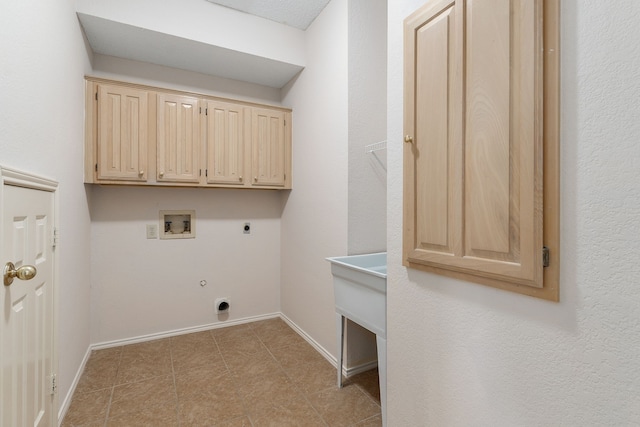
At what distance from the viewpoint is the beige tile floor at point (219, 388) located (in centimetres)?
172

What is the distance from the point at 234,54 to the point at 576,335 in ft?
8.97

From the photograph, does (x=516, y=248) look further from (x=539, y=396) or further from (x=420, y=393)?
(x=420, y=393)

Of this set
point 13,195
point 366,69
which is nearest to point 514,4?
point 366,69

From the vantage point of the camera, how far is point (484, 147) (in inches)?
39.9

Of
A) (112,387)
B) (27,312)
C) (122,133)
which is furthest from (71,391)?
(122,133)

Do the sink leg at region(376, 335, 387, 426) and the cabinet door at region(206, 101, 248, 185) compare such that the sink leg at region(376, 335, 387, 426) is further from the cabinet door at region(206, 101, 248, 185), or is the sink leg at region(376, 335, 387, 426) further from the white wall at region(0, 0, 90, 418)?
the cabinet door at region(206, 101, 248, 185)

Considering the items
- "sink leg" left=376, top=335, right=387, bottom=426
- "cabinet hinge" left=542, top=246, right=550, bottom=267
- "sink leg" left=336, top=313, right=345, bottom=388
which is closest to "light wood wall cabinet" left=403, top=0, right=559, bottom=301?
"cabinet hinge" left=542, top=246, right=550, bottom=267

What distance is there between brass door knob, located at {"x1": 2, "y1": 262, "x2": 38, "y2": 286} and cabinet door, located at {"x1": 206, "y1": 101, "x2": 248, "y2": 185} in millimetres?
1722

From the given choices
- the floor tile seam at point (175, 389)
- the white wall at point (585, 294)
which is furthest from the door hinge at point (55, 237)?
the white wall at point (585, 294)

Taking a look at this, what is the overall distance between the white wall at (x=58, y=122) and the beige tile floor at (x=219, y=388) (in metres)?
0.23

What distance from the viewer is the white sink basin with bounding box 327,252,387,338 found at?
1550mm

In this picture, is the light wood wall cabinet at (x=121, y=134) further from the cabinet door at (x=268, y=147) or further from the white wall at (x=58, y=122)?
the cabinet door at (x=268, y=147)

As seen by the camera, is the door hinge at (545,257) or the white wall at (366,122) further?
the white wall at (366,122)

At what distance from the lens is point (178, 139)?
2.54m
